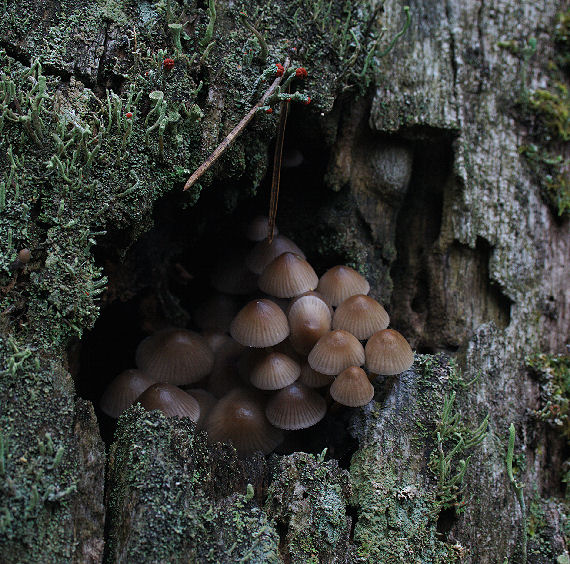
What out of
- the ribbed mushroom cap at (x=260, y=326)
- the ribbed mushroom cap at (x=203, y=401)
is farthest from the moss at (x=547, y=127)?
the ribbed mushroom cap at (x=203, y=401)

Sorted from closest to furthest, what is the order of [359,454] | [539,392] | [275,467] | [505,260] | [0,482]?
[0,482]
[275,467]
[359,454]
[539,392]
[505,260]

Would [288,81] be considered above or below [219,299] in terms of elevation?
above

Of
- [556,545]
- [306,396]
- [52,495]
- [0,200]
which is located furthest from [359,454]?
[0,200]

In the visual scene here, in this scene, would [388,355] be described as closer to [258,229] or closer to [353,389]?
[353,389]

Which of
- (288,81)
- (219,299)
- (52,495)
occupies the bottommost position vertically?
(52,495)

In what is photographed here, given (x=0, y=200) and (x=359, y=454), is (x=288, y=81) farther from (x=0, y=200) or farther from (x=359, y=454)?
(x=359, y=454)

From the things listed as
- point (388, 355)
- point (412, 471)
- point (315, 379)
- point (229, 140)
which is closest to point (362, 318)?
point (388, 355)

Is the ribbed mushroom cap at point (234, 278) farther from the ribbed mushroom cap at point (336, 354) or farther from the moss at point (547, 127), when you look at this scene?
the moss at point (547, 127)
